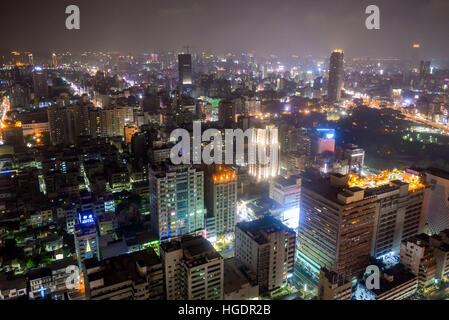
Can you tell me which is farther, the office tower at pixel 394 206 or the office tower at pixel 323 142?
the office tower at pixel 323 142

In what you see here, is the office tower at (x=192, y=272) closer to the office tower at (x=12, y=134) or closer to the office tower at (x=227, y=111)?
the office tower at (x=12, y=134)

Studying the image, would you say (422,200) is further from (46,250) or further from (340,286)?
(46,250)

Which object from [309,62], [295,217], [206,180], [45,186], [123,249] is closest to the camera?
[123,249]

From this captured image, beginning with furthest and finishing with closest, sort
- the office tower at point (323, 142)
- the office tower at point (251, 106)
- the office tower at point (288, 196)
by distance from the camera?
1. the office tower at point (251, 106)
2. the office tower at point (323, 142)
3. the office tower at point (288, 196)

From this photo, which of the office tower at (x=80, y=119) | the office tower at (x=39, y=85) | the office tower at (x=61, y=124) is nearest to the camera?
the office tower at (x=61, y=124)

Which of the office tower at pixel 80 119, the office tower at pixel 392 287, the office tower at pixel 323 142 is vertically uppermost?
the office tower at pixel 80 119

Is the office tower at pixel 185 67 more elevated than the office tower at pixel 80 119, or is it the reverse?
the office tower at pixel 185 67

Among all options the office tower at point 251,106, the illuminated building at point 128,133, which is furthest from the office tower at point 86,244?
the office tower at point 251,106

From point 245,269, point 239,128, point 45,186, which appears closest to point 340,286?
point 245,269
